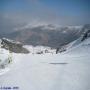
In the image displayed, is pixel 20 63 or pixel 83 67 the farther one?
pixel 20 63

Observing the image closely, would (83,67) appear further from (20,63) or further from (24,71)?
(20,63)

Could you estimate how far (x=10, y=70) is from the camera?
27.0 ft

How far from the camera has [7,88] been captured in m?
6.55

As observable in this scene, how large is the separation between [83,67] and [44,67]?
1.91 metres

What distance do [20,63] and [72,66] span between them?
315 centimetres

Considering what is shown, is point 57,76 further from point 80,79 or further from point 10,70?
point 10,70

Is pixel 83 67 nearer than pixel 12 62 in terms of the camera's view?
Yes

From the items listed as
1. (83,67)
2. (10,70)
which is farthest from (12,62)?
(83,67)

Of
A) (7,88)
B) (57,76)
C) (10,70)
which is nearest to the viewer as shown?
(7,88)

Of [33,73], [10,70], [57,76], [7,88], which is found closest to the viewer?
[7,88]

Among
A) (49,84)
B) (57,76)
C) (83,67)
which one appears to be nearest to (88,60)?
(83,67)

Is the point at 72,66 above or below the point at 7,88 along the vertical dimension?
above

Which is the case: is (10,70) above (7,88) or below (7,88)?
above

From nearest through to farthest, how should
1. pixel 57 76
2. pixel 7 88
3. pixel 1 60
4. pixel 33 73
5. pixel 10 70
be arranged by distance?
1. pixel 7 88
2. pixel 57 76
3. pixel 33 73
4. pixel 10 70
5. pixel 1 60
